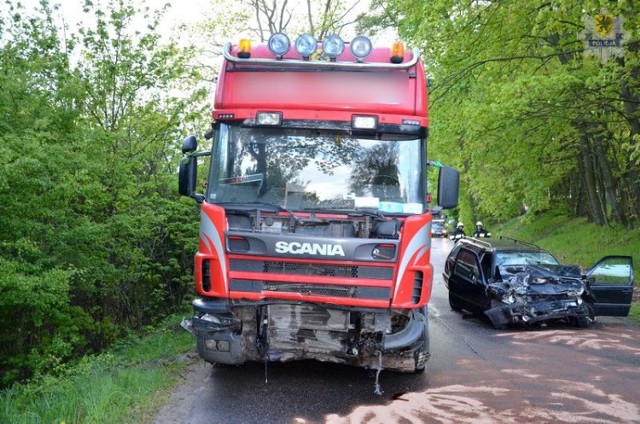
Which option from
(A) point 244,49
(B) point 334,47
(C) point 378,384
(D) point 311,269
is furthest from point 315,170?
(C) point 378,384

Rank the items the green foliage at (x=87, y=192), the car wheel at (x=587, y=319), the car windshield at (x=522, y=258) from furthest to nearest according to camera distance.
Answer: the car windshield at (x=522, y=258) < the car wheel at (x=587, y=319) < the green foliage at (x=87, y=192)

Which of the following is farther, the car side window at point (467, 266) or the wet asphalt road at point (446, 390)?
the car side window at point (467, 266)

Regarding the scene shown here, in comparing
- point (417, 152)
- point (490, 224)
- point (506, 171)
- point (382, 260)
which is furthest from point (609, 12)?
point (490, 224)

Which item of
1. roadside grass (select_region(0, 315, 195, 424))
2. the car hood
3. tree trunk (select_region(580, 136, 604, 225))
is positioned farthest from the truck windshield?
tree trunk (select_region(580, 136, 604, 225))

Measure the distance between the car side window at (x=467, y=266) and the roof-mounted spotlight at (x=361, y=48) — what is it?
21.5 feet

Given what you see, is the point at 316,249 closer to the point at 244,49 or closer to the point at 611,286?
the point at 244,49

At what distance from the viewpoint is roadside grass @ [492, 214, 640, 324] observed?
22.5 metres

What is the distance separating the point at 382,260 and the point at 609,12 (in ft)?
23.0

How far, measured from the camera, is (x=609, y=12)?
1091cm

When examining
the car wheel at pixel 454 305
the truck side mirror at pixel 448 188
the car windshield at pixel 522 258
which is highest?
the truck side mirror at pixel 448 188

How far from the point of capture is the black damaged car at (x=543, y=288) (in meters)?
11.3

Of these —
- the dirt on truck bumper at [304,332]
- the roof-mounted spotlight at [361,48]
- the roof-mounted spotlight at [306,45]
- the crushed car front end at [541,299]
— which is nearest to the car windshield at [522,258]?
the crushed car front end at [541,299]

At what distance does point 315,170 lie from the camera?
7176 mm

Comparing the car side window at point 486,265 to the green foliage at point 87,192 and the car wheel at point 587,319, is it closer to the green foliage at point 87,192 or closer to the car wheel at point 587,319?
the car wheel at point 587,319
